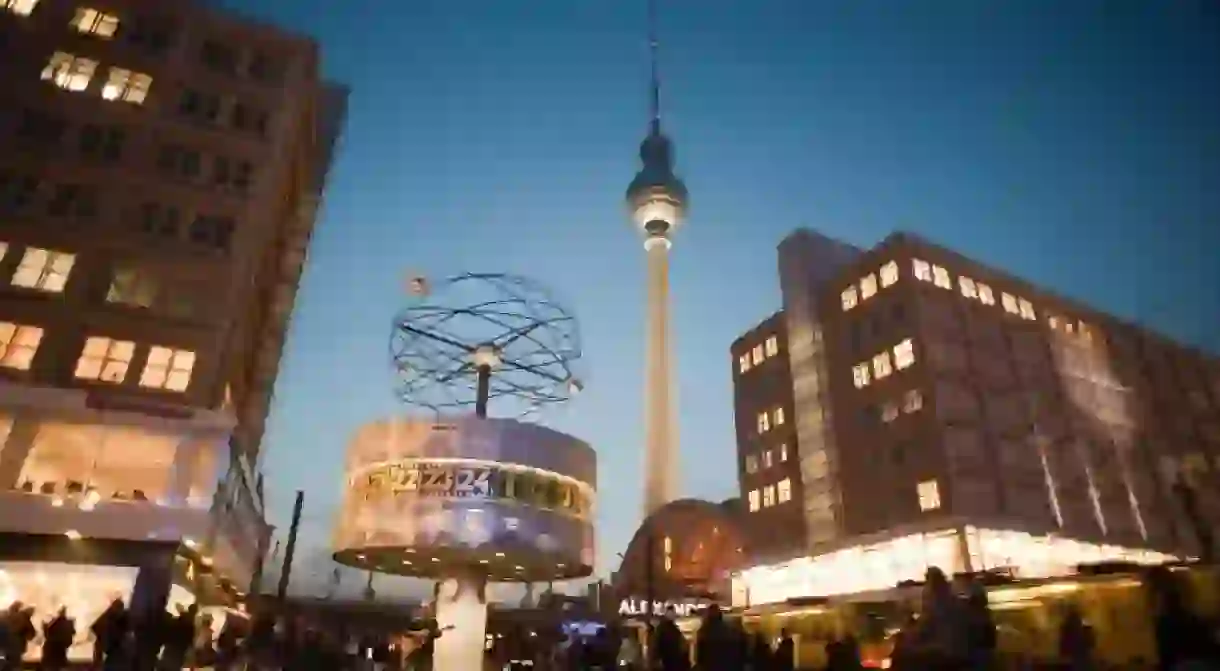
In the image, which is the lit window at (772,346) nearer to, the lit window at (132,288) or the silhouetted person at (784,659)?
the lit window at (132,288)

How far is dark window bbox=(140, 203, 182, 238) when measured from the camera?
34.0m

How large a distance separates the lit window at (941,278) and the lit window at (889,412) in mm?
9715

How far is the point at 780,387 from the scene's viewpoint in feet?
227

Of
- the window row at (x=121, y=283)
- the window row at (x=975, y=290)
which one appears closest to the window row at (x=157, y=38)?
the window row at (x=121, y=283)

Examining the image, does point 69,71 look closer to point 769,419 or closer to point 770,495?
point 769,419

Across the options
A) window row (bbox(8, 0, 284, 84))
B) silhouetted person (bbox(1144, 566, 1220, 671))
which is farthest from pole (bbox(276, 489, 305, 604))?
silhouetted person (bbox(1144, 566, 1220, 671))

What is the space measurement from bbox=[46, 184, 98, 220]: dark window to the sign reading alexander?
21316mm

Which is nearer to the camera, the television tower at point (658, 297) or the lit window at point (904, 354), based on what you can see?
the lit window at point (904, 354)

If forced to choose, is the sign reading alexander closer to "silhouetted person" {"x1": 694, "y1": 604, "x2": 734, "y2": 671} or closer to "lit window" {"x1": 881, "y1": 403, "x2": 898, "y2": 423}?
"silhouetted person" {"x1": 694, "y1": 604, "x2": 734, "y2": 671}

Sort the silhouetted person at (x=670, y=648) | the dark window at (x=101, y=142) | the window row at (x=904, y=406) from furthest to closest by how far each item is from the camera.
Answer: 1. the window row at (x=904, y=406)
2. the dark window at (x=101, y=142)
3. the silhouetted person at (x=670, y=648)

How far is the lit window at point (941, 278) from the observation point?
5612 cm

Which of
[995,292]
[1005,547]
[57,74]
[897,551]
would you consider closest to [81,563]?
[57,74]

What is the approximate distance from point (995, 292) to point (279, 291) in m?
54.1

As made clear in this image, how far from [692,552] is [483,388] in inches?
1926
